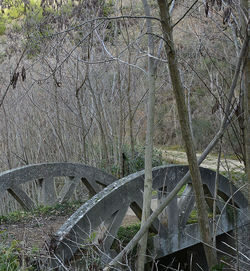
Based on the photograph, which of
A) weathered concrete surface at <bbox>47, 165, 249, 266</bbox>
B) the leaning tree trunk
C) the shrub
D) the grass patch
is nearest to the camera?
the leaning tree trunk

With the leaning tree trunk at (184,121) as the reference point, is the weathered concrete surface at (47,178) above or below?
below

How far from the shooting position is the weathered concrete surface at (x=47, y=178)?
4645 mm

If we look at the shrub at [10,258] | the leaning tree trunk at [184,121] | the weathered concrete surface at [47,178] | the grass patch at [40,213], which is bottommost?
the grass patch at [40,213]

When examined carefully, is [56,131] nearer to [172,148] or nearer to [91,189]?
[91,189]

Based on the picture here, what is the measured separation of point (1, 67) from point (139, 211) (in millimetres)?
6776

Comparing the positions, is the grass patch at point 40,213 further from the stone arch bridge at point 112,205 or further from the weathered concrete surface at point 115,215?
the weathered concrete surface at point 115,215

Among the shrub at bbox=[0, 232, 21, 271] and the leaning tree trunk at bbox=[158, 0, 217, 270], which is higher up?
the leaning tree trunk at bbox=[158, 0, 217, 270]

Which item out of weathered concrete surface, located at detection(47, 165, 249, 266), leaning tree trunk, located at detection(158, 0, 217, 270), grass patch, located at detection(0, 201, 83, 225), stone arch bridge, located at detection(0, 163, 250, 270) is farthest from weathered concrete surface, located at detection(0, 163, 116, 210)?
leaning tree trunk, located at detection(158, 0, 217, 270)

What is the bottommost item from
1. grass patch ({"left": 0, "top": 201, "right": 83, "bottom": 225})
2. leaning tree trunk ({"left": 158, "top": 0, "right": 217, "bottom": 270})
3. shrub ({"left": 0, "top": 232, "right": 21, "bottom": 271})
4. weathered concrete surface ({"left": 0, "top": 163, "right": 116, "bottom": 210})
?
grass patch ({"left": 0, "top": 201, "right": 83, "bottom": 225})

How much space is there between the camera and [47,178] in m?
4.91

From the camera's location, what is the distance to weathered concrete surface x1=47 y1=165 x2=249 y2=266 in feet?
10.1

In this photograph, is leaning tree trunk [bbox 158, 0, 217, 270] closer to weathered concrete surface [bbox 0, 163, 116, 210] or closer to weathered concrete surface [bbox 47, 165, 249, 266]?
weathered concrete surface [bbox 47, 165, 249, 266]

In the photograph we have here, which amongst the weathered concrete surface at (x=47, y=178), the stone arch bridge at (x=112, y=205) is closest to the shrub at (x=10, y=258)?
the stone arch bridge at (x=112, y=205)

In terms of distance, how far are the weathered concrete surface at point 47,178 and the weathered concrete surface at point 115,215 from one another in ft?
4.39
